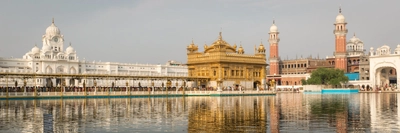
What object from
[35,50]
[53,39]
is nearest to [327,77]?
[35,50]

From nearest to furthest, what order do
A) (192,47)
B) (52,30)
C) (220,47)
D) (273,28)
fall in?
(220,47)
(192,47)
(52,30)
(273,28)

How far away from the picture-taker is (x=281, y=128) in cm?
Answer: 1722

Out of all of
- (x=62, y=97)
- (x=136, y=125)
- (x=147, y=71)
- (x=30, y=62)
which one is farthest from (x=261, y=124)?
(x=147, y=71)

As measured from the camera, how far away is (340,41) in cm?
10462

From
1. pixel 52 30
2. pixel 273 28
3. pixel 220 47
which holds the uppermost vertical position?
pixel 273 28

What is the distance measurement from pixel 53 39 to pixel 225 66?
2376 inches

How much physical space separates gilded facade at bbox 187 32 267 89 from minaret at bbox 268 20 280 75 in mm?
43298

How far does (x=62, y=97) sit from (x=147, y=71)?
225 ft

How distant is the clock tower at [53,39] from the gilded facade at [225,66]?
5136cm

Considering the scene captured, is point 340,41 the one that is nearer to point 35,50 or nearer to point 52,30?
point 52,30

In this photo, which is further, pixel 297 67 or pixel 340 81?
pixel 297 67

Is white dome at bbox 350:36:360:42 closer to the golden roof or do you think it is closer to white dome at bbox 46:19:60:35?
the golden roof

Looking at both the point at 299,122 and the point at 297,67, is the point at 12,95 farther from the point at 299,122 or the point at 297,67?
the point at 297,67

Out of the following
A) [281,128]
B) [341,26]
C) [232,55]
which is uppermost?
[341,26]
